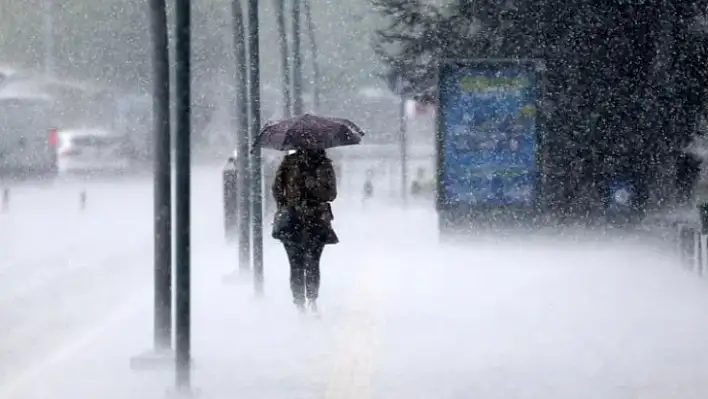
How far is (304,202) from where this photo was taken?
1306 cm

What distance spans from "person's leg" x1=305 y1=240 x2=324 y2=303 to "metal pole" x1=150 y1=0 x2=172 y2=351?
8.68 feet

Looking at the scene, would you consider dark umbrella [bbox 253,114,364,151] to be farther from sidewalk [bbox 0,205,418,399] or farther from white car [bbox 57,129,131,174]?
white car [bbox 57,129,131,174]

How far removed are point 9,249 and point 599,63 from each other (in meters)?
8.90

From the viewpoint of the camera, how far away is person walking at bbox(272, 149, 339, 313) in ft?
42.7

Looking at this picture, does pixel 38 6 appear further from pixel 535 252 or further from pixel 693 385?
pixel 693 385

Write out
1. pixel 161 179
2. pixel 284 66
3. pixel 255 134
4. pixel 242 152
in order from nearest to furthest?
pixel 161 179
pixel 255 134
pixel 242 152
pixel 284 66

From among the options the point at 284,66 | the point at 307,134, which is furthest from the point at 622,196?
the point at 307,134

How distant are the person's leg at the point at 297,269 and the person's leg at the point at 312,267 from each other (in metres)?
0.04

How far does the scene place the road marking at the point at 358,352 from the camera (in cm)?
962

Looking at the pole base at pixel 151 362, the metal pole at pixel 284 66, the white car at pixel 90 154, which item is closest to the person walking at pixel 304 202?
the pole base at pixel 151 362

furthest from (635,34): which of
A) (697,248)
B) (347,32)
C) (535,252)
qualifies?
(347,32)

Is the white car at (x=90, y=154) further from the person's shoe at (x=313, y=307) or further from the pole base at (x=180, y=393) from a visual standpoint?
the pole base at (x=180, y=393)

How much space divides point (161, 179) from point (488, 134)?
1103 cm

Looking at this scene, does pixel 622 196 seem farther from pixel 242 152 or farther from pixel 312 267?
pixel 312 267
